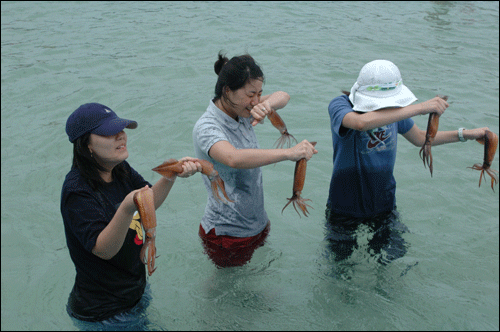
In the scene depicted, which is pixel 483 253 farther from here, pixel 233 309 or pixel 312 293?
pixel 233 309

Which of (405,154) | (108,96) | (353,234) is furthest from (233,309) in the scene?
(108,96)

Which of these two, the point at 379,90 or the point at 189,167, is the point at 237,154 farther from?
the point at 379,90

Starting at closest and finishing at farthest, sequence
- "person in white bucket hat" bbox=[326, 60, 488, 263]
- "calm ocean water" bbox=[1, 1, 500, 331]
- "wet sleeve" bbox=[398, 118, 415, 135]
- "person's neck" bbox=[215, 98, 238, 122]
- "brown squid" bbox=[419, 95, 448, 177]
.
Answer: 1. "person's neck" bbox=[215, 98, 238, 122]
2. "person in white bucket hat" bbox=[326, 60, 488, 263]
3. "brown squid" bbox=[419, 95, 448, 177]
4. "wet sleeve" bbox=[398, 118, 415, 135]
5. "calm ocean water" bbox=[1, 1, 500, 331]

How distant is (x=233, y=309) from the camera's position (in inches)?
163

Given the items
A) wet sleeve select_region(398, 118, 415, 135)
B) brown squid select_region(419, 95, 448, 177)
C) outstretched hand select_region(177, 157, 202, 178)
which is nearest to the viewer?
outstretched hand select_region(177, 157, 202, 178)

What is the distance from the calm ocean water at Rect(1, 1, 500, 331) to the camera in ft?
13.9

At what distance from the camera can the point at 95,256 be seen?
2.86m

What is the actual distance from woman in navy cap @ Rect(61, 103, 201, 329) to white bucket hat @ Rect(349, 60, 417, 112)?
144 centimetres

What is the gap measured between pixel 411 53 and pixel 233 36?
414cm

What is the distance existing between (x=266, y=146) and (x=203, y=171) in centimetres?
394

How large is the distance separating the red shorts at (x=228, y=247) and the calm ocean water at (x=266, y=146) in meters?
0.41

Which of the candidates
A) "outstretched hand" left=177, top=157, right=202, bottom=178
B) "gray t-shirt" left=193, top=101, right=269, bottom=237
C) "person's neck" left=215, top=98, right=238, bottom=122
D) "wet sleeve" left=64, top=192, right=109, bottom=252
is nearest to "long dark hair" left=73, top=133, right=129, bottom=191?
"wet sleeve" left=64, top=192, right=109, bottom=252

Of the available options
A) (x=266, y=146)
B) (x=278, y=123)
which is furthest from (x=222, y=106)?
(x=266, y=146)

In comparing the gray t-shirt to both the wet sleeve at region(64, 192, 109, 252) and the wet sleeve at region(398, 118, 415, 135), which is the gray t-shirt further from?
the wet sleeve at region(398, 118, 415, 135)
